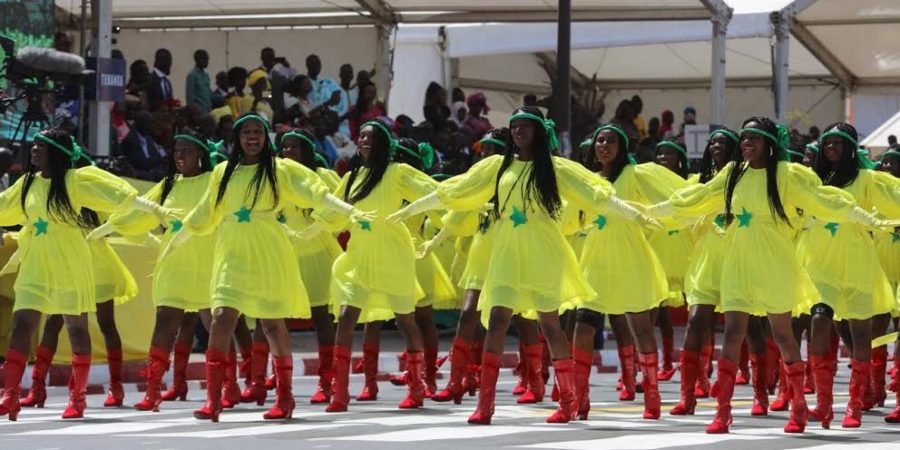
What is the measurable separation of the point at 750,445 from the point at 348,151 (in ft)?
42.1

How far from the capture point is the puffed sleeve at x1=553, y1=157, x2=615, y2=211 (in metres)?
12.2

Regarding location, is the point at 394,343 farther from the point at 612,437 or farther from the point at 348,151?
the point at 612,437

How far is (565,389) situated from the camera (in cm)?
1245

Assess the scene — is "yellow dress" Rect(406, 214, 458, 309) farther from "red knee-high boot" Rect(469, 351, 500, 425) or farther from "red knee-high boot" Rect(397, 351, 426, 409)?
"red knee-high boot" Rect(469, 351, 500, 425)

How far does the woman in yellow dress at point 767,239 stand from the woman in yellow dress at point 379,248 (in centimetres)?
261

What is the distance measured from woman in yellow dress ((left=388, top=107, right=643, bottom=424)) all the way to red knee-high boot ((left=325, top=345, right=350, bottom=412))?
1495mm

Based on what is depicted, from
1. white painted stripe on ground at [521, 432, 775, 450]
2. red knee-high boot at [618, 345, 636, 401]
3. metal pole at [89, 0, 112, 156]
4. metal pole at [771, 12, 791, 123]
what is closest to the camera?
white painted stripe on ground at [521, 432, 775, 450]

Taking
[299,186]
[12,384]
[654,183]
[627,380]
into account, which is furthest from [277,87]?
[299,186]

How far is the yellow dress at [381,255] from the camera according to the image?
1397cm

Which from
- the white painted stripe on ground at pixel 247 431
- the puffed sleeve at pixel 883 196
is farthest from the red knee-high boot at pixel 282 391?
the puffed sleeve at pixel 883 196

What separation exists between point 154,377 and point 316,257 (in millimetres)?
1998

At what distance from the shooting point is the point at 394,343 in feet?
74.0

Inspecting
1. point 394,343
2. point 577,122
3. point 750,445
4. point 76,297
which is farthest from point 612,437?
point 577,122

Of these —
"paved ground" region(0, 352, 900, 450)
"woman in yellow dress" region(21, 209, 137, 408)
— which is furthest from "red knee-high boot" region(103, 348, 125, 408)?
"paved ground" region(0, 352, 900, 450)
